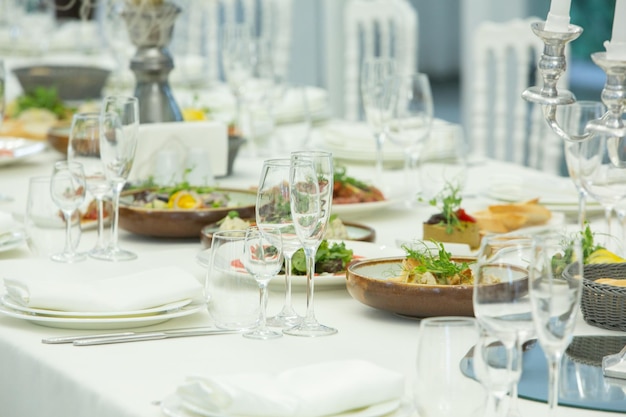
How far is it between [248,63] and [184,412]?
1.65 meters

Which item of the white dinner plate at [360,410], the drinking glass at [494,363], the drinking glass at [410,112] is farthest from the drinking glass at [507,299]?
the drinking glass at [410,112]

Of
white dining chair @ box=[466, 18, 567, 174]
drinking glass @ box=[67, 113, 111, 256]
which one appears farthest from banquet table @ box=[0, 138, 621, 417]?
→ white dining chair @ box=[466, 18, 567, 174]

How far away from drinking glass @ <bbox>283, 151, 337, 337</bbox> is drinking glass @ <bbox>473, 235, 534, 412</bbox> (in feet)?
1.38

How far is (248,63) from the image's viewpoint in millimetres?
2629

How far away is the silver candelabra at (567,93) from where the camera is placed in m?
1.15

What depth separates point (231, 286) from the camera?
4.42 feet

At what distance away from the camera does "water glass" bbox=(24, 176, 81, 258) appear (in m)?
1.76

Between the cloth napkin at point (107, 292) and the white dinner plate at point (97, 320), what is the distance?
0.04ft

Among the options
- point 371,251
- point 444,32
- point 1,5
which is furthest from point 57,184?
Result: point 444,32

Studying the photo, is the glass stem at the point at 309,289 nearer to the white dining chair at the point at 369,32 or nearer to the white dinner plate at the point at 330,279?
the white dinner plate at the point at 330,279

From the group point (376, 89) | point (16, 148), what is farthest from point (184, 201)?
point (16, 148)

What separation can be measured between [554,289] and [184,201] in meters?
1.17

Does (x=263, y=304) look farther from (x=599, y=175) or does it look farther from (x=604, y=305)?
(x=599, y=175)

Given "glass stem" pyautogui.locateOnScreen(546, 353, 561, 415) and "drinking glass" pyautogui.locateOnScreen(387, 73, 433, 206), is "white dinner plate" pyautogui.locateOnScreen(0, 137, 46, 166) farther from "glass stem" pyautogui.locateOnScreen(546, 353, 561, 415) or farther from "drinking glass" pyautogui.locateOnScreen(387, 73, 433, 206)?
"glass stem" pyautogui.locateOnScreen(546, 353, 561, 415)
